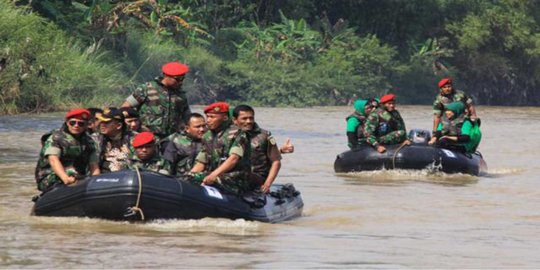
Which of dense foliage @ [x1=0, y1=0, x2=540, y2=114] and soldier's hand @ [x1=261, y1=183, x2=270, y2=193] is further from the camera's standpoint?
dense foliage @ [x1=0, y1=0, x2=540, y2=114]

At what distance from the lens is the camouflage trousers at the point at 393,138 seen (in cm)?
2259

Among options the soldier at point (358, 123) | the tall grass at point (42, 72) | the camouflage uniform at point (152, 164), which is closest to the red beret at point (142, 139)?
the camouflage uniform at point (152, 164)

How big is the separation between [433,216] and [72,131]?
186 inches

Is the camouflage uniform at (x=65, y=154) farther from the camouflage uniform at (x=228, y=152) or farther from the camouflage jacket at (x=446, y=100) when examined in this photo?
the camouflage jacket at (x=446, y=100)

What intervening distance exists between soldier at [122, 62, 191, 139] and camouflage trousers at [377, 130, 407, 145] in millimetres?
6225

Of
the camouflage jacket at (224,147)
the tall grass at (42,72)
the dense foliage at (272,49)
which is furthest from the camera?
the dense foliage at (272,49)

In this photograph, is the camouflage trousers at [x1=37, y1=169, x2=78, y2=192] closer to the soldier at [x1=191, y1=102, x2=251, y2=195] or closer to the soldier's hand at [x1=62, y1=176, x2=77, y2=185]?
the soldier's hand at [x1=62, y1=176, x2=77, y2=185]

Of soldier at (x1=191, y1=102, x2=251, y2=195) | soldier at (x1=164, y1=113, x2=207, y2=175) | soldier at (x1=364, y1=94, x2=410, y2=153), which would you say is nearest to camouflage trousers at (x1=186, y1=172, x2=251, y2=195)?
soldier at (x1=191, y1=102, x2=251, y2=195)

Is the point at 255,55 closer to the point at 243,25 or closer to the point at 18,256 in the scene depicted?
the point at 243,25

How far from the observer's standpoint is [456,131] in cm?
2281

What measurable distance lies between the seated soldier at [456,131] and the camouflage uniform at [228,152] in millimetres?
8209

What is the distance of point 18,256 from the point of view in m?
12.6

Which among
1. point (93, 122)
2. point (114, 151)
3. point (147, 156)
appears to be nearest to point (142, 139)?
point (147, 156)

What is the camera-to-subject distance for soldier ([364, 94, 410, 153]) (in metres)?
22.3
